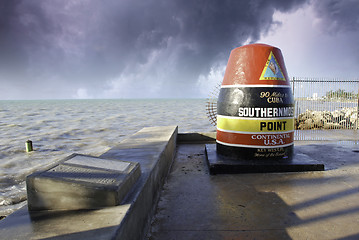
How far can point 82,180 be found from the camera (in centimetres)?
206

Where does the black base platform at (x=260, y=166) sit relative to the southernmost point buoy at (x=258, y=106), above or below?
below

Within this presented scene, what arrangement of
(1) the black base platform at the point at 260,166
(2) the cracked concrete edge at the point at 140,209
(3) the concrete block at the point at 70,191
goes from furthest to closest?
(1) the black base platform at the point at 260,166, (3) the concrete block at the point at 70,191, (2) the cracked concrete edge at the point at 140,209

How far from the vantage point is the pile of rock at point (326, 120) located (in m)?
14.6

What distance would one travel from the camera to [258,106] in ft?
13.6

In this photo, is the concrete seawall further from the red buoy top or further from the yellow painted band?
the red buoy top

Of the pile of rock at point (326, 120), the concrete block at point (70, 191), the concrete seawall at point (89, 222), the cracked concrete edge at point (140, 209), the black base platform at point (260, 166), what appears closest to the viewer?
the concrete seawall at point (89, 222)

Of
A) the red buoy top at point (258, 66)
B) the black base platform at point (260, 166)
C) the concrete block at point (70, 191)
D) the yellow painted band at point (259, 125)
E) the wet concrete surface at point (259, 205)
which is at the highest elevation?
the red buoy top at point (258, 66)

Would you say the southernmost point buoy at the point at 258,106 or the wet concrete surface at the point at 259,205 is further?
the southernmost point buoy at the point at 258,106

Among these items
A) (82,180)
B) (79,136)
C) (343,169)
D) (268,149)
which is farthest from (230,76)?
(79,136)

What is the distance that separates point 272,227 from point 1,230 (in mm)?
2256

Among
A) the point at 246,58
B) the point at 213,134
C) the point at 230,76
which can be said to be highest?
the point at 246,58

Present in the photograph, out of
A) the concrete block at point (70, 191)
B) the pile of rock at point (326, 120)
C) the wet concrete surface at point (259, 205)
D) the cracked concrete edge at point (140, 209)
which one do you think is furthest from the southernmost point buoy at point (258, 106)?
the pile of rock at point (326, 120)

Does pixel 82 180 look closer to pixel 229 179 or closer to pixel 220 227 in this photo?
pixel 220 227

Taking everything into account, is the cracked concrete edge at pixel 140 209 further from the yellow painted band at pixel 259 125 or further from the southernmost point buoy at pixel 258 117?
the yellow painted band at pixel 259 125
